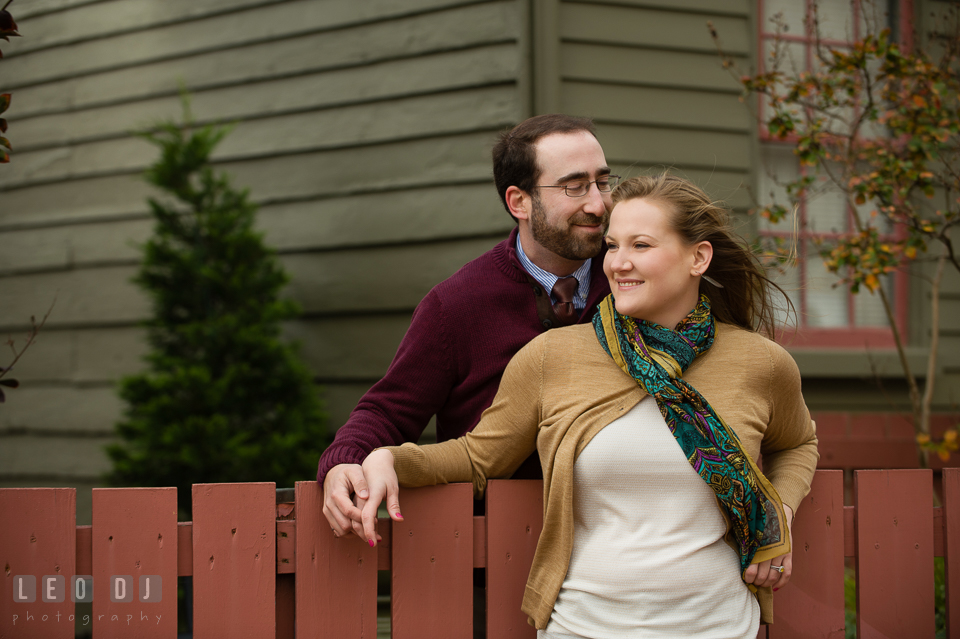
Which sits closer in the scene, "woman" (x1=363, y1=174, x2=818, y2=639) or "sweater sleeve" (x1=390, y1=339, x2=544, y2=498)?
"woman" (x1=363, y1=174, x2=818, y2=639)

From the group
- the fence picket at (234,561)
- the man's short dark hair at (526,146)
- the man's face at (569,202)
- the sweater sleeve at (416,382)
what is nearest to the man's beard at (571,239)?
the man's face at (569,202)

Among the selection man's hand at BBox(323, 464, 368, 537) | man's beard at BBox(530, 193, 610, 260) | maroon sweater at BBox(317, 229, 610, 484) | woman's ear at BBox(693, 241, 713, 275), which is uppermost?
man's beard at BBox(530, 193, 610, 260)

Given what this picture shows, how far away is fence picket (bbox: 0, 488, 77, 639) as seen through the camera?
1.65 m

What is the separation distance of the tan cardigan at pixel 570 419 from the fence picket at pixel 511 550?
59mm

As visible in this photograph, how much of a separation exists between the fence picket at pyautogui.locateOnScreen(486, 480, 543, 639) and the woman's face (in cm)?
48

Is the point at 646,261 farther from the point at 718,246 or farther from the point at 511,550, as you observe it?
the point at 511,550

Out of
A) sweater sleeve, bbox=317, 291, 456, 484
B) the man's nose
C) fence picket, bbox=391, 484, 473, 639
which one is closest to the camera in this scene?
fence picket, bbox=391, 484, 473, 639

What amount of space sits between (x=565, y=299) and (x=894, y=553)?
3.33 feet

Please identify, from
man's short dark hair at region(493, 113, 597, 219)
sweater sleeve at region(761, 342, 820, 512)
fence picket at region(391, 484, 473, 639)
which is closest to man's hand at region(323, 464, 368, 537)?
fence picket at region(391, 484, 473, 639)

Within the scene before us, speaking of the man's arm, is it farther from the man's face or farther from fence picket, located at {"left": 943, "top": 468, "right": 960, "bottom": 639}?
fence picket, located at {"left": 943, "top": 468, "right": 960, "bottom": 639}

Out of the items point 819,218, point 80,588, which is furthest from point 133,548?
point 819,218

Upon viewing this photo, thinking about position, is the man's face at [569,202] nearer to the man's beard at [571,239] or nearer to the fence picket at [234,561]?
the man's beard at [571,239]

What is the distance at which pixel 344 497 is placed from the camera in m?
1.59

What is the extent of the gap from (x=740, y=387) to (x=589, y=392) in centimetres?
31
